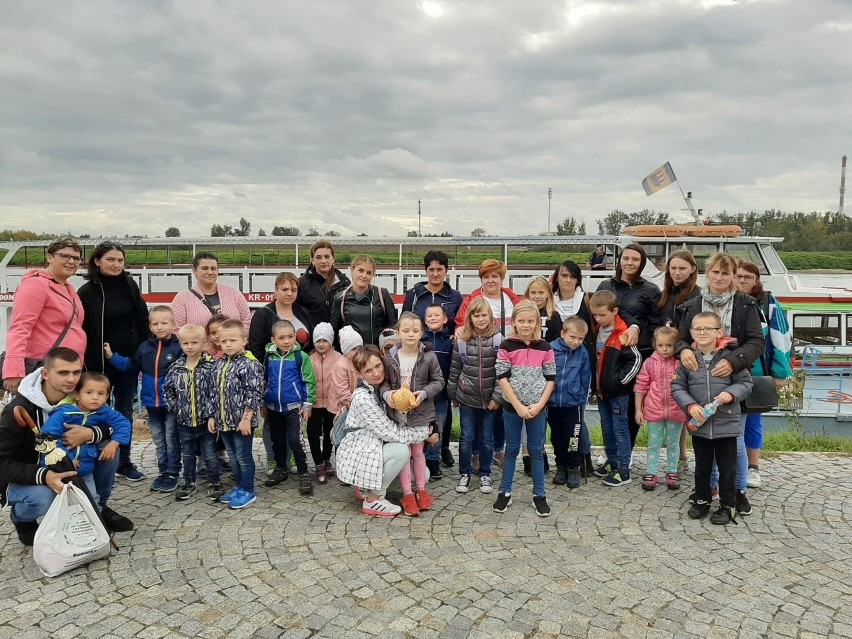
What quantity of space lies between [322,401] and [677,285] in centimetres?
311

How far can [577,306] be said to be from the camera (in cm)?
516

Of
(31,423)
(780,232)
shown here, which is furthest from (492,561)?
(780,232)

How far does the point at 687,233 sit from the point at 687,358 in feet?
29.3

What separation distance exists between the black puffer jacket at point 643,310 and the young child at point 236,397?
3.01 m

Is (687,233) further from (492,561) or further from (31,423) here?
(31,423)

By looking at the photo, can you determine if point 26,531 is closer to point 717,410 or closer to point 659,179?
point 717,410

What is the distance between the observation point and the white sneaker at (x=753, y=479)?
16.2 feet

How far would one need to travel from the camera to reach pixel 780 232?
4088 centimetres

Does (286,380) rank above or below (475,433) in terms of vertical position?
above

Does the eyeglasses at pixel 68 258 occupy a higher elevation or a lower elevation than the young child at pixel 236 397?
higher

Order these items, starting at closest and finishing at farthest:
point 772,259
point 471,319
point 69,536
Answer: point 69,536 < point 471,319 < point 772,259

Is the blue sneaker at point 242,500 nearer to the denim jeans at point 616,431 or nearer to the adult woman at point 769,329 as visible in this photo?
the denim jeans at point 616,431

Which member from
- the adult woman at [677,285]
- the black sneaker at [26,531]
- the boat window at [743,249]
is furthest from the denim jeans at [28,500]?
the boat window at [743,249]

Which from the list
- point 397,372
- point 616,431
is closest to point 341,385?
point 397,372
